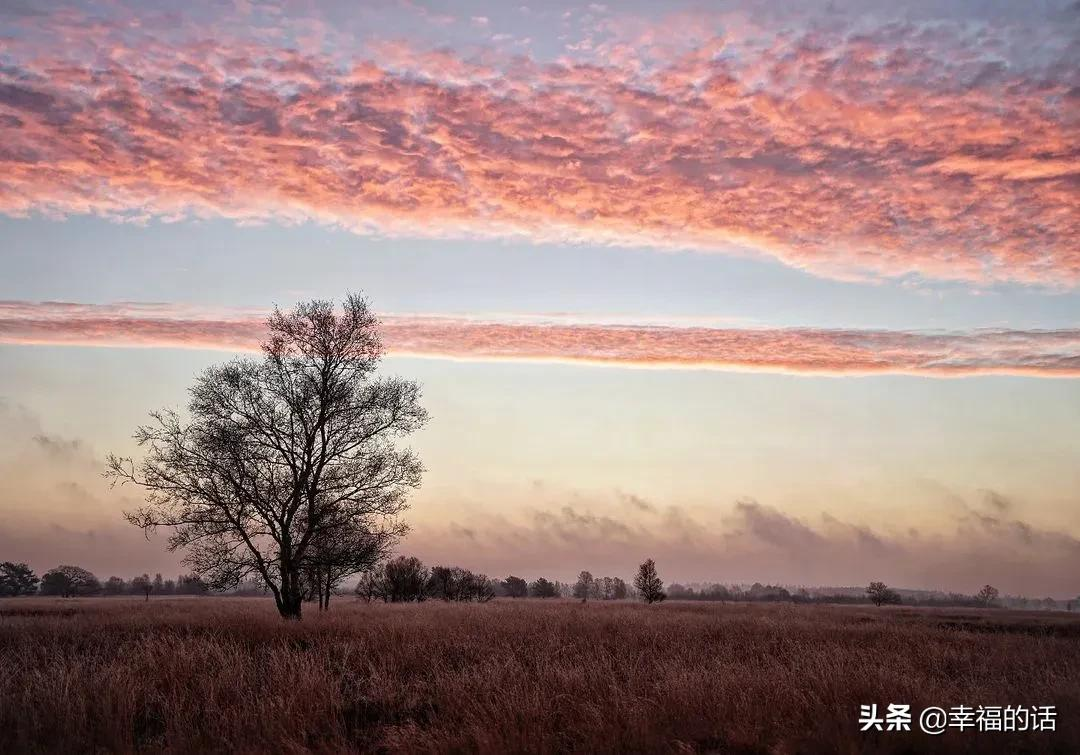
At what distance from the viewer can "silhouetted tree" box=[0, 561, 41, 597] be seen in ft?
432

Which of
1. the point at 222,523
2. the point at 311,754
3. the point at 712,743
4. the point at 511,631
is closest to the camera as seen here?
the point at 311,754

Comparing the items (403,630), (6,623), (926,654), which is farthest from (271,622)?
(926,654)

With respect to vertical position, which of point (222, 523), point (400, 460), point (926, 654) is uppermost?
point (400, 460)

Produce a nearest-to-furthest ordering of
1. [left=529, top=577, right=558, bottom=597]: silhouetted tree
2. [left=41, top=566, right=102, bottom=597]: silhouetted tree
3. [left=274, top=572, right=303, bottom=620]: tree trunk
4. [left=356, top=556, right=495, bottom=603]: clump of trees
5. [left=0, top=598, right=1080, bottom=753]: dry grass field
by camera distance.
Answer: [left=0, top=598, right=1080, bottom=753]: dry grass field, [left=274, top=572, right=303, bottom=620]: tree trunk, [left=356, top=556, right=495, bottom=603]: clump of trees, [left=529, top=577, right=558, bottom=597]: silhouetted tree, [left=41, top=566, right=102, bottom=597]: silhouetted tree

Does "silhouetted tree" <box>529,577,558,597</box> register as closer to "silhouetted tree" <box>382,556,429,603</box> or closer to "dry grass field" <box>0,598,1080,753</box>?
"silhouetted tree" <box>382,556,429,603</box>

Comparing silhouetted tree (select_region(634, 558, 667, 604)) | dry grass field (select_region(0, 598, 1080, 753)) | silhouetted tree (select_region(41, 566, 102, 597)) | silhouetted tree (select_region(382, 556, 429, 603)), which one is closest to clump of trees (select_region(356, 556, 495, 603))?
silhouetted tree (select_region(382, 556, 429, 603))

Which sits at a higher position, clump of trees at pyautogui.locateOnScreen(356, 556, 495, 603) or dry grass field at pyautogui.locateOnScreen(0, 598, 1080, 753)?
dry grass field at pyautogui.locateOnScreen(0, 598, 1080, 753)

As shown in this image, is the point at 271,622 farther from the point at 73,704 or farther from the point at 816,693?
the point at 816,693

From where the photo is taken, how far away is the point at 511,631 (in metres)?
16.0

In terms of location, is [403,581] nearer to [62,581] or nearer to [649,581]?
[649,581]

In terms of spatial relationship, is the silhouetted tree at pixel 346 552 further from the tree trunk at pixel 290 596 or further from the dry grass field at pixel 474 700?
the dry grass field at pixel 474 700

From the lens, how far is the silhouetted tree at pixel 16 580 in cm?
13175

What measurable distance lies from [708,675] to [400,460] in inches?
568

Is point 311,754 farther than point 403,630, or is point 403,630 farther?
point 403,630
